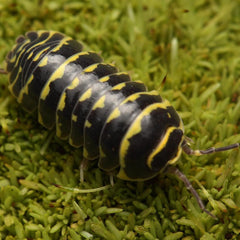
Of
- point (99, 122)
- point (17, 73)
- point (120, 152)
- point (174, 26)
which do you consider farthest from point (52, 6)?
point (120, 152)

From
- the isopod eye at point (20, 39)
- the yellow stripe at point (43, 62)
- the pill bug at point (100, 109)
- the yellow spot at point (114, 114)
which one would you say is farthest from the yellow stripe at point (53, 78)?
the isopod eye at point (20, 39)

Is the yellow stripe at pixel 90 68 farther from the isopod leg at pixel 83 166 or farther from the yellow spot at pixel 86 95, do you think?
the isopod leg at pixel 83 166

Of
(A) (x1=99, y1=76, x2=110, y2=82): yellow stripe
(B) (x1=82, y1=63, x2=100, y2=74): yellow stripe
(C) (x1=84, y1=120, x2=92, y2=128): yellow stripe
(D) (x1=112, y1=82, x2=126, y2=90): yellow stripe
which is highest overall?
(B) (x1=82, y1=63, x2=100, y2=74): yellow stripe

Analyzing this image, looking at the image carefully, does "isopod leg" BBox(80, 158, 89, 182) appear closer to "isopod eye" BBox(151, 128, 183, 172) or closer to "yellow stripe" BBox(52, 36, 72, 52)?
"isopod eye" BBox(151, 128, 183, 172)

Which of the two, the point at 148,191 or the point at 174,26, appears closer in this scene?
the point at 148,191

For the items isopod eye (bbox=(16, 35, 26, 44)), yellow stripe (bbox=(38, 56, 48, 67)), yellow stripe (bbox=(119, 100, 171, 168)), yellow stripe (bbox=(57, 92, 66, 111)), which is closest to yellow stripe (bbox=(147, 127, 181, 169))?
yellow stripe (bbox=(119, 100, 171, 168))

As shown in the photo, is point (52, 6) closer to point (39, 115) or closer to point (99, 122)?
point (39, 115)

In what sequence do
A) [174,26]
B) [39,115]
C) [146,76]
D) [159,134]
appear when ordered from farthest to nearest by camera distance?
[174,26] → [146,76] → [39,115] → [159,134]
